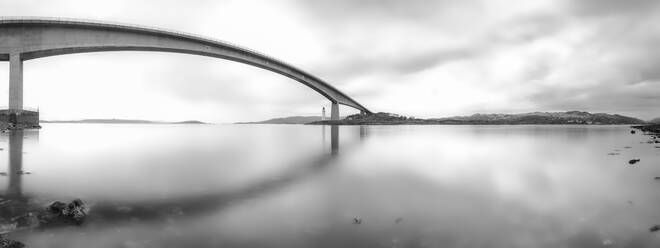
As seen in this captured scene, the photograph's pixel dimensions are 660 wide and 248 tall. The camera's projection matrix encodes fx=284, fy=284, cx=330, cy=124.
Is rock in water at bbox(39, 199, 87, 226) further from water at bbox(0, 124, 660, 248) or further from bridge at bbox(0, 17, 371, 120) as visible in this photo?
bridge at bbox(0, 17, 371, 120)

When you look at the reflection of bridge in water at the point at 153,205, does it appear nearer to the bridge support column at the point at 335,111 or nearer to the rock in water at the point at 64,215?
the rock in water at the point at 64,215

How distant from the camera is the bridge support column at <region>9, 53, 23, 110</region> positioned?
29453 mm

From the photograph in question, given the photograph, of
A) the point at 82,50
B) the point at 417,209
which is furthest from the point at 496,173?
the point at 82,50

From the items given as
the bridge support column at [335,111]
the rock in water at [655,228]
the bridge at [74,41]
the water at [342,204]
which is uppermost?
the bridge at [74,41]

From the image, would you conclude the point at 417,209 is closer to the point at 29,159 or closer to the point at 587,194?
the point at 587,194

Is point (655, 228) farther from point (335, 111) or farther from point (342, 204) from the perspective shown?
point (335, 111)

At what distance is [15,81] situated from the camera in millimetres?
30359

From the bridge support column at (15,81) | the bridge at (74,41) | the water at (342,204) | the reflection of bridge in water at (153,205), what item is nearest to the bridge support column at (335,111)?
the bridge at (74,41)

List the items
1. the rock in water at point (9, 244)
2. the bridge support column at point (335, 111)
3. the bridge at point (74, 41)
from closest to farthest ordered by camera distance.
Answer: the rock in water at point (9, 244) < the bridge at point (74, 41) < the bridge support column at point (335, 111)

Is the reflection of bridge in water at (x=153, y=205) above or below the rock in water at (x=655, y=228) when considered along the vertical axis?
above

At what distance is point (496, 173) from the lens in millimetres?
11680

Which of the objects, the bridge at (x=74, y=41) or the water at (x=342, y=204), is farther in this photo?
the bridge at (x=74, y=41)

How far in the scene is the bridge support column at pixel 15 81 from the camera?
1160 inches

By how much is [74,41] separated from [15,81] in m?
6.97
